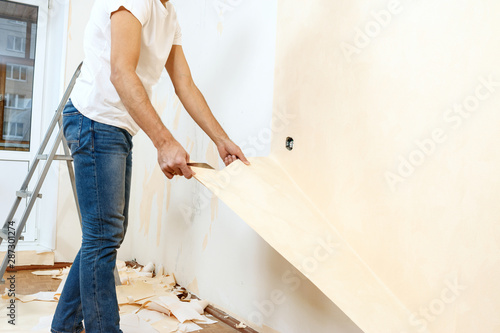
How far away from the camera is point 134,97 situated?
4.35ft

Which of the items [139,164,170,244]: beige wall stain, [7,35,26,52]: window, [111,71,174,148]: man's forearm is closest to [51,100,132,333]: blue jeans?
[111,71,174,148]: man's forearm

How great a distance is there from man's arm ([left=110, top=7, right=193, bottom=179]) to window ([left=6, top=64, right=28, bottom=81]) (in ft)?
7.64

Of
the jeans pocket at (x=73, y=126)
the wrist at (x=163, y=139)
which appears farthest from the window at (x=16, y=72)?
the wrist at (x=163, y=139)

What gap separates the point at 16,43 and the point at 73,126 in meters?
2.30

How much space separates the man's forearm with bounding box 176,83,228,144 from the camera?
5.52 ft

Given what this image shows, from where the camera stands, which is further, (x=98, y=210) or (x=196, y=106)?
(x=196, y=106)

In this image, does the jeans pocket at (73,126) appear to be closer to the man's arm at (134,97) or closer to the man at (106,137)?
the man at (106,137)

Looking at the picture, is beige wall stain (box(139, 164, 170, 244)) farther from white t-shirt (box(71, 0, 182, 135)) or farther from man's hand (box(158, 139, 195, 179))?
man's hand (box(158, 139, 195, 179))

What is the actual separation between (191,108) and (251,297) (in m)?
0.86

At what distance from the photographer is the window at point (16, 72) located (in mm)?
3240

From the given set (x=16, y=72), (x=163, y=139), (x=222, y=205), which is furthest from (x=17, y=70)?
(x=163, y=139)

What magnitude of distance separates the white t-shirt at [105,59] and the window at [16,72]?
2.12 meters

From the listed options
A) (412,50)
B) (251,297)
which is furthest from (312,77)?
(251,297)

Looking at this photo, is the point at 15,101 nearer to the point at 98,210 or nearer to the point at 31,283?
the point at 31,283
